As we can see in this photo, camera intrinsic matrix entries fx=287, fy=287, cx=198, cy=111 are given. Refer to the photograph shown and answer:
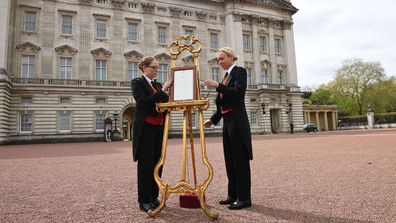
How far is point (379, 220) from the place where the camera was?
10.3 feet

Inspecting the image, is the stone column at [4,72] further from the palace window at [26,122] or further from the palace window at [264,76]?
the palace window at [264,76]

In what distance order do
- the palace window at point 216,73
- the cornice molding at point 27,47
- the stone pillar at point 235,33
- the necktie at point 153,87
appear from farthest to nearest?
1. the stone pillar at point 235,33
2. the palace window at point 216,73
3. the cornice molding at point 27,47
4. the necktie at point 153,87

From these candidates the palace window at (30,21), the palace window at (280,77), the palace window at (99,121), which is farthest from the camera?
the palace window at (280,77)

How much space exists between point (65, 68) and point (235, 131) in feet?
91.0

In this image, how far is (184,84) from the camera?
408 centimetres

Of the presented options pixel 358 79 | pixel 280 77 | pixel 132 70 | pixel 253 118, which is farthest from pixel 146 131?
pixel 358 79

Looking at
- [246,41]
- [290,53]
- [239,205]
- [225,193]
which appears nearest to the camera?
[239,205]

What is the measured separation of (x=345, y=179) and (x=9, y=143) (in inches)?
1040

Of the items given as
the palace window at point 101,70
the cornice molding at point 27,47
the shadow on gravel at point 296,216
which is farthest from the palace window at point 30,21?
the shadow on gravel at point 296,216

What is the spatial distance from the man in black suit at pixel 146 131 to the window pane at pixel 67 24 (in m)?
27.9

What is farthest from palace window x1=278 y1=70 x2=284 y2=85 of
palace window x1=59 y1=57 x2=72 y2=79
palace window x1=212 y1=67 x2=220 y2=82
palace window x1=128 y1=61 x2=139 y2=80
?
palace window x1=59 y1=57 x2=72 y2=79

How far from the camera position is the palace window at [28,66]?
26453 mm

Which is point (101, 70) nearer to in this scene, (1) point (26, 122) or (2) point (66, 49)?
(2) point (66, 49)

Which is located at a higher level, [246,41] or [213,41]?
[246,41]
